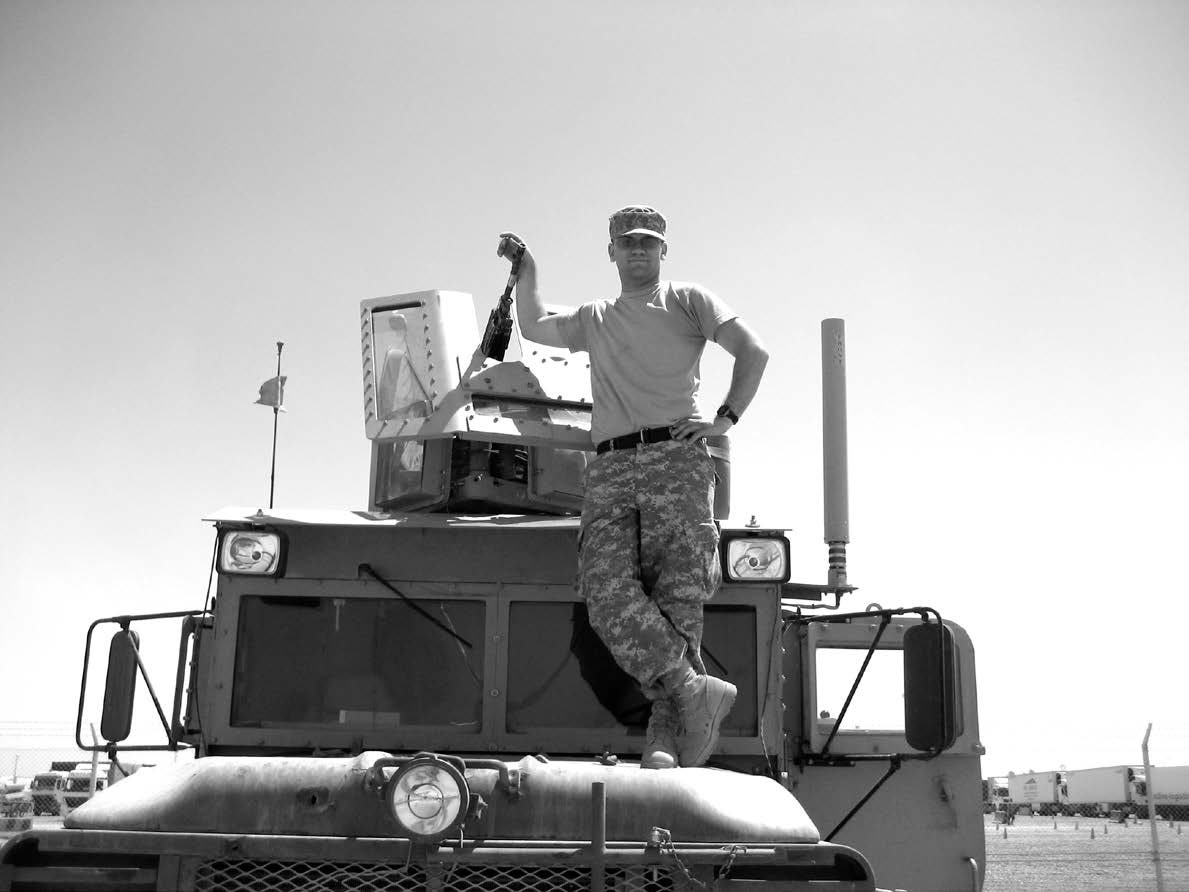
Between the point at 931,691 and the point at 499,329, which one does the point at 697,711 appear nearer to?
the point at 931,691

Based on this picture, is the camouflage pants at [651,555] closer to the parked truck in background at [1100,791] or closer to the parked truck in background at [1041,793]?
the parked truck in background at [1100,791]

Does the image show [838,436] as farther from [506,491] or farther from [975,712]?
[506,491]

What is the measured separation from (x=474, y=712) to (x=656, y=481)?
1.12 metres

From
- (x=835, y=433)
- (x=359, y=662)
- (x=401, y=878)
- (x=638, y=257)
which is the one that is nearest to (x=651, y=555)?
(x=638, y=257)

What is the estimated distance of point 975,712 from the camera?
19.2ft

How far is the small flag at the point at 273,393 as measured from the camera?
271 inches

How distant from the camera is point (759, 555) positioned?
5070mm

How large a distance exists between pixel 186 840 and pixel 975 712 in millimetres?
3685

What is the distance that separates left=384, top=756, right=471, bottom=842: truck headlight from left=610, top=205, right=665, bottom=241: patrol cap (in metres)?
2.26

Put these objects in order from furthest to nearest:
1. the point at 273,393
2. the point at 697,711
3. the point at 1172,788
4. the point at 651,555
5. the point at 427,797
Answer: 1. the point at 1172,788
2. the point at 273,393
3. the point at 651,555
4. the point at 697,711
5. the point at 427,797

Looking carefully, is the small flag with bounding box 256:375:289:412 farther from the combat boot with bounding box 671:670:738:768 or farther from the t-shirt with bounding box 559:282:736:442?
the combat boot with bounding box 671:670:738:768

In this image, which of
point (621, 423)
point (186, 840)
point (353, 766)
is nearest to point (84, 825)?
point (186, 840)

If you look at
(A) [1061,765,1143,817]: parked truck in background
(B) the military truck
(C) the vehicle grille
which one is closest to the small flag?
(B) the military truck

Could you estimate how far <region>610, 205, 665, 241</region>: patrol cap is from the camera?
192 inches
